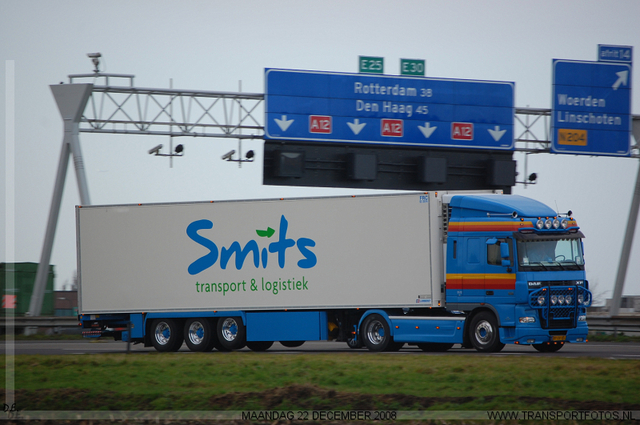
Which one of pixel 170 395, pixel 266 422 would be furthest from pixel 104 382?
pixel 266 422

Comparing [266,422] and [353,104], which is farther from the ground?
[353,104]

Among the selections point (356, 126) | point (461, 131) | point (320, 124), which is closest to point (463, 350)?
point (356, 126)

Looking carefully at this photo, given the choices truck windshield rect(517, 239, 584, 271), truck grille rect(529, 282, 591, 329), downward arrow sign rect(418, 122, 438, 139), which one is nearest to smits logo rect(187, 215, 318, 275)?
truck windshield rect(517, 239, 584, 271)

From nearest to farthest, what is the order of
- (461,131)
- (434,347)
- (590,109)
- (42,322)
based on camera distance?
(434,347) < (461,131) < (42,322) < (590,109)

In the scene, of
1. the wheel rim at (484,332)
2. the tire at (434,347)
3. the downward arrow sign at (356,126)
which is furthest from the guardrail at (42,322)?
the wheel rim at (484,332)

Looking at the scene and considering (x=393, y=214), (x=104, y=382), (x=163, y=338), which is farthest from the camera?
(x=163, y=338)

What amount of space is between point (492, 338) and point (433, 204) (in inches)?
130

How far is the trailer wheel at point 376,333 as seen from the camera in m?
19.5

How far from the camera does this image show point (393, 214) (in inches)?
778

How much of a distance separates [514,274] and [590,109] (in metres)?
13.1

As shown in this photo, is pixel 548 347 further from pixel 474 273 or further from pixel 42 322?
pixel 42 322

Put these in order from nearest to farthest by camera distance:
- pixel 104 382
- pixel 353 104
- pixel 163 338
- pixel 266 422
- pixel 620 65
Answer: pixel 266 422 < pixel 104 382 < pixel 163 338 < pixel 353 104 < pixel 620 65

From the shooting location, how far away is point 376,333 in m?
19.9

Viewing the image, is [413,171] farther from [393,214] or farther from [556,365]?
[556,365]
